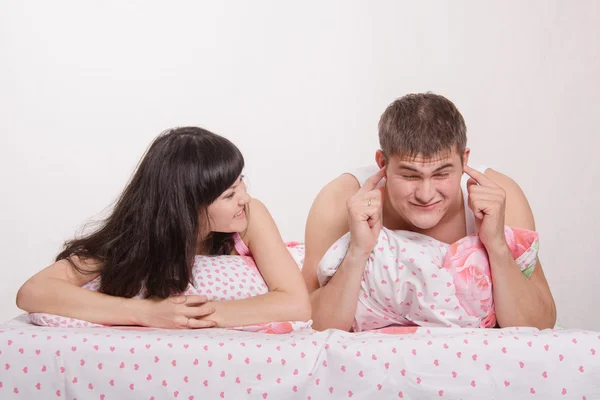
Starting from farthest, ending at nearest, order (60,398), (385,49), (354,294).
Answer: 1. (385,49)
2. (354,294)
3. (60,398)

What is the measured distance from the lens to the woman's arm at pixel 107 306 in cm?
216

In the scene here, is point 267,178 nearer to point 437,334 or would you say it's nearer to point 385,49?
point 385,49

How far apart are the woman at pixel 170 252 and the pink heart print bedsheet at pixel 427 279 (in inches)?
8.7

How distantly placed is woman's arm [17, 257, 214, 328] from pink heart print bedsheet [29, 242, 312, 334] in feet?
0.13

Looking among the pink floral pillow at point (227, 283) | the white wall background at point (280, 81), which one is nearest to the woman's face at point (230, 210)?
the pink floral pillow at point (227, 283)

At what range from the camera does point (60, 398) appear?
6.36 ft

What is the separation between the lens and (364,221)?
7.64 ft

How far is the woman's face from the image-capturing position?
2.36 metres

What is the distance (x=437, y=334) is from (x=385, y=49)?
2531mm

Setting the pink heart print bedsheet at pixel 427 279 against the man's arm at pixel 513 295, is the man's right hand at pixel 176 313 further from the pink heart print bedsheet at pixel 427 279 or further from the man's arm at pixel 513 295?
the man's arm at pixel 513 295

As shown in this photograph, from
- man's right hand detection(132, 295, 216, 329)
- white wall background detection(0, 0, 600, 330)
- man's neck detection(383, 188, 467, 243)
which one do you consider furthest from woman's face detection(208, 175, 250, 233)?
white wall background detection(0, 0, 600, 330)

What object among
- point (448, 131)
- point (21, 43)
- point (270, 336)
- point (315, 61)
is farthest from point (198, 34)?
point (270, 336)

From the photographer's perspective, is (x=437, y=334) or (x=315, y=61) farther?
(x=315, y=61)

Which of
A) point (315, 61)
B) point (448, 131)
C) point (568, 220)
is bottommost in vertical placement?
point (568, 220)
